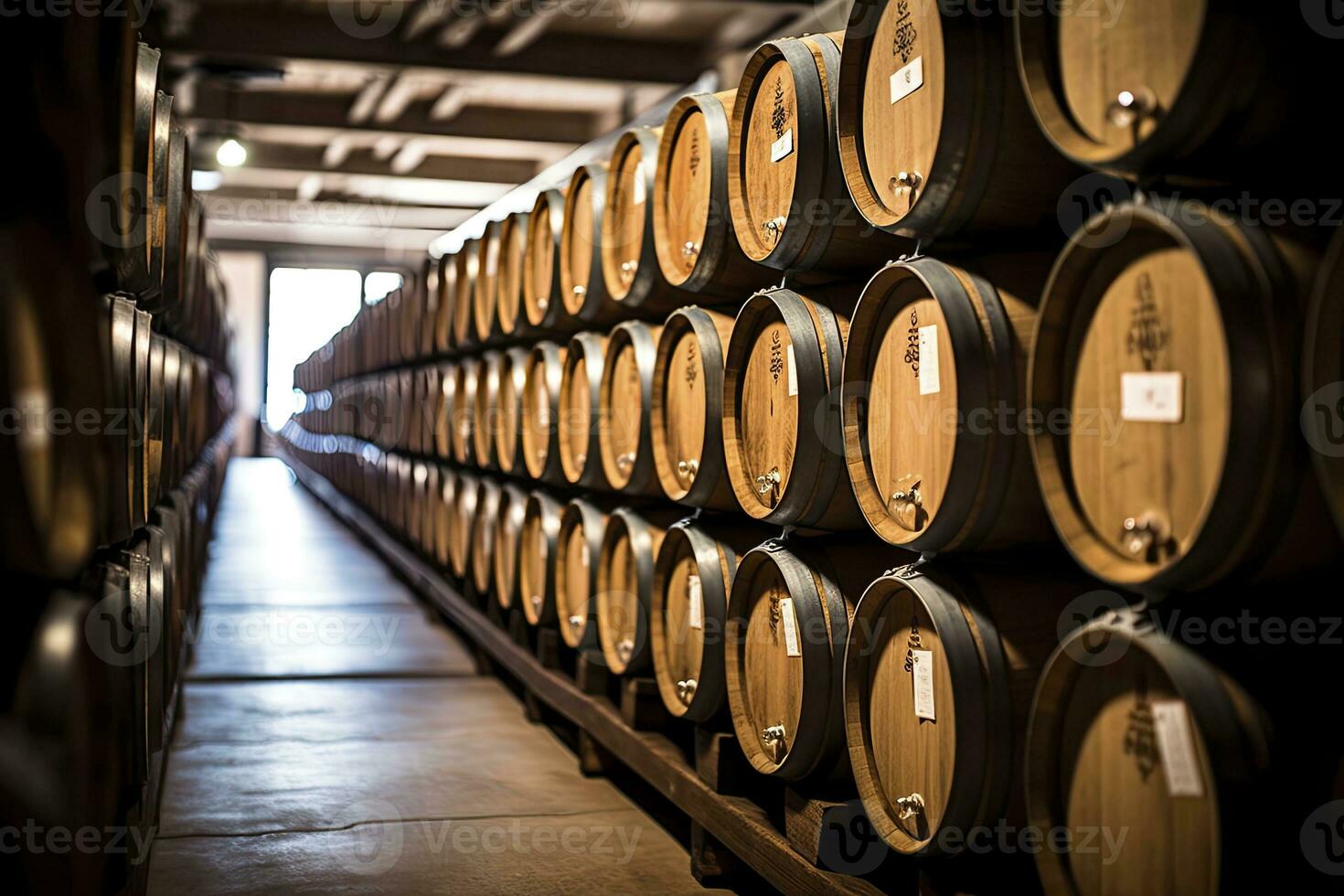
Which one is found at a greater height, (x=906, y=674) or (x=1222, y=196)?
(x=1222, y=196)

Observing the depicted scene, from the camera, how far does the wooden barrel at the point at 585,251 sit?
4.23m

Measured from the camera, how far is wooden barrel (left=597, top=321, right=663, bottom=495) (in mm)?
3754

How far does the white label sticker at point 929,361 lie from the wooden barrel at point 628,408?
1486 mm

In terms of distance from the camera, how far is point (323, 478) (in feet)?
50.7

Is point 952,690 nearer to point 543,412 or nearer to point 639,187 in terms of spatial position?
point 639,187

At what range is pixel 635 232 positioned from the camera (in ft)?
12.6

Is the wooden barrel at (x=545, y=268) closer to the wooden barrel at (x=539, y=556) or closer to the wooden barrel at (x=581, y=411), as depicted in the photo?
the wooden barrel at (x=581, y=411)

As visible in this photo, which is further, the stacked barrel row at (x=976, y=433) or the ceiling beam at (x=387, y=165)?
the ceiling beam at (x=387, y=165)

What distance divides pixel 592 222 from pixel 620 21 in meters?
5.74

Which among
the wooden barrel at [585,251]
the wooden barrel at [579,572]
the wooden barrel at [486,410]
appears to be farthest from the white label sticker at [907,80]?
the wooden barrel at [486,410]

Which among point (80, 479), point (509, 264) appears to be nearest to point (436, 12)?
point (509, 264)

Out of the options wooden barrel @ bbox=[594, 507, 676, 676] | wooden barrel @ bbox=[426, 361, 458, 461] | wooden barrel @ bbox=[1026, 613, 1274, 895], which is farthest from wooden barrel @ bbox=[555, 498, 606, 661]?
wooden barrel @ bbox=[1026, 613, 1274, 895]

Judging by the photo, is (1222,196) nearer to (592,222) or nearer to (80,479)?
(80,479)

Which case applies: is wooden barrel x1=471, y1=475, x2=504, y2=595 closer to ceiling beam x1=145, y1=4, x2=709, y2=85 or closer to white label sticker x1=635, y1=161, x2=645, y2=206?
white label sticker x1=635, y1=161, x2=645, y2=206
